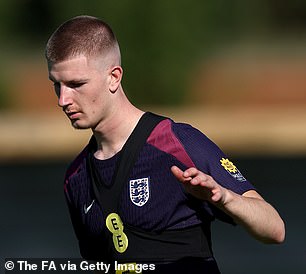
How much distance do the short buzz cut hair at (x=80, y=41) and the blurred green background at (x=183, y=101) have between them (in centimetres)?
509

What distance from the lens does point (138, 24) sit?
69.3 ft

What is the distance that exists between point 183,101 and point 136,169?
55.9 feet

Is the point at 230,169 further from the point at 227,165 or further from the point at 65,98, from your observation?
the point at 65,98

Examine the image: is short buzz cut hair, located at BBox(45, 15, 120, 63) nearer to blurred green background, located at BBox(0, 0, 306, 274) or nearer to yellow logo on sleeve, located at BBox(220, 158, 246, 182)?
A: yellow logo on sleeve, located at BBox(220, 158, 246, 182)

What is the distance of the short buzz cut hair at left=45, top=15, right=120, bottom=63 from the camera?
14.8 ft

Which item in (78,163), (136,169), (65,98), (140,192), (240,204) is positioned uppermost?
(65,98)

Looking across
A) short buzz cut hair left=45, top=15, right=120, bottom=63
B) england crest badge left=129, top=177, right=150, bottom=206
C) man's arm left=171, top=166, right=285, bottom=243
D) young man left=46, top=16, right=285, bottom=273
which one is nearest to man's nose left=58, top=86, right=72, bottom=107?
young man left=46, top=16, right=285, bottom=273

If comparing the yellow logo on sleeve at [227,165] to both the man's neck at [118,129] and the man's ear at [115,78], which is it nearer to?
the man's neck at [118,129]

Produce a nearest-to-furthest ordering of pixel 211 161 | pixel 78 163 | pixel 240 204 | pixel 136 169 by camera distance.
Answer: pixel 240 204, pixel 211 161, pixel 136 169, pixel 78 163

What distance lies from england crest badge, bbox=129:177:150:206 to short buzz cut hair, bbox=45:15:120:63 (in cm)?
59

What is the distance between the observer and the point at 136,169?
4.55 metres

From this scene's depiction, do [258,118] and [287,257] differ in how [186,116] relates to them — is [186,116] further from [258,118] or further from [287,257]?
[287,257]

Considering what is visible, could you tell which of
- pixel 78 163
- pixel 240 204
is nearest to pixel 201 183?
pixel 240 204

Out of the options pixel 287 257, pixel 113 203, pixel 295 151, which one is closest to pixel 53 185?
pixel 295 151
